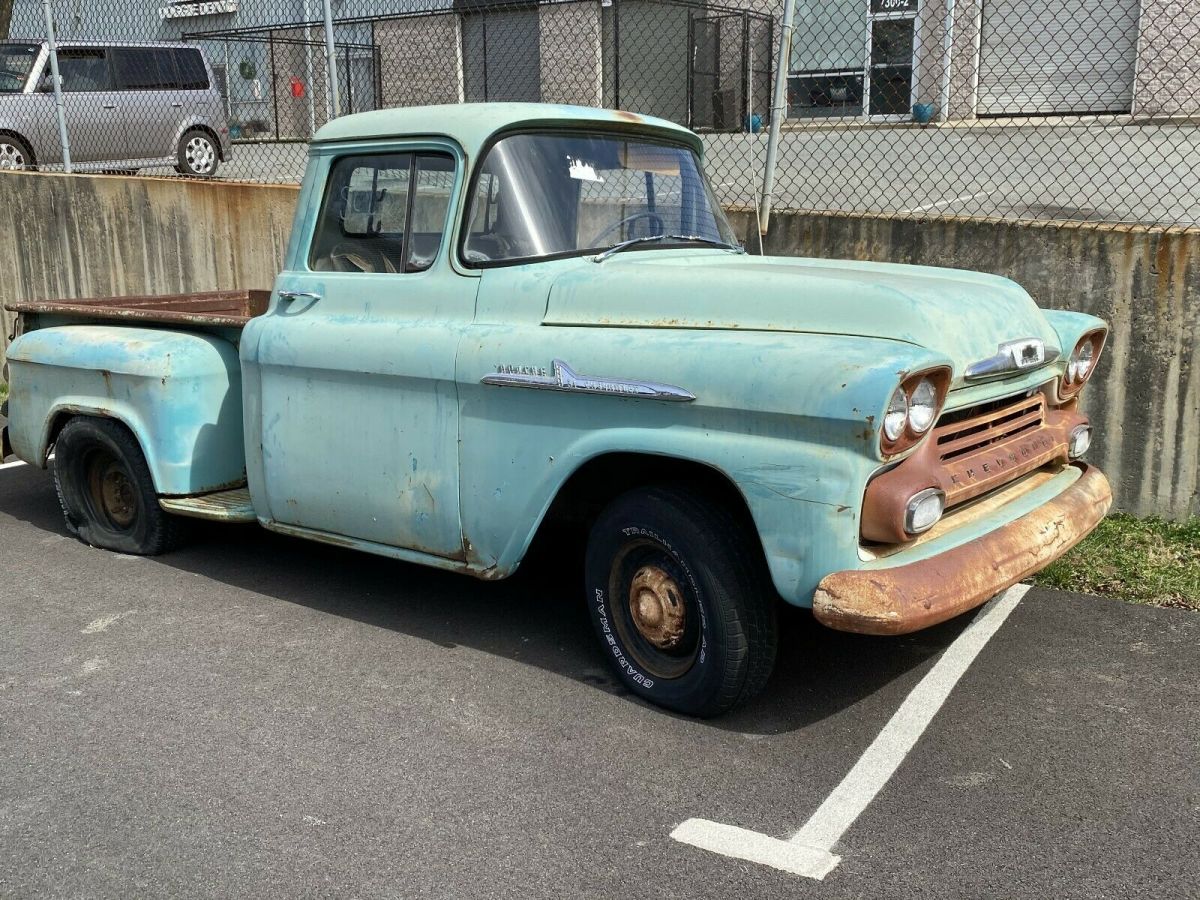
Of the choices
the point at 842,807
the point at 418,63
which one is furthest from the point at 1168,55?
the point at 842,807

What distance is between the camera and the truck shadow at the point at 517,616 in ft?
13.3

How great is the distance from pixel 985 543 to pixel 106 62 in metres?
12.5

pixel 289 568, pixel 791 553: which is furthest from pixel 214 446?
pixel 791 553

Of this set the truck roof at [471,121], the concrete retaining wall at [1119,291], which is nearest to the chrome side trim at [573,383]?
the truck roof at [471,121]

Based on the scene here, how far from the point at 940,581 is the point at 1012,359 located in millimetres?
813

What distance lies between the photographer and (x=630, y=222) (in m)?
4.48

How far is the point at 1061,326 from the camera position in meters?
4.36

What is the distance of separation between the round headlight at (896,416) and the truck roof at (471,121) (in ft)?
5.77

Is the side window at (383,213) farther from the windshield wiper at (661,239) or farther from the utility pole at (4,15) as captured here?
the utility pole at (4,15)

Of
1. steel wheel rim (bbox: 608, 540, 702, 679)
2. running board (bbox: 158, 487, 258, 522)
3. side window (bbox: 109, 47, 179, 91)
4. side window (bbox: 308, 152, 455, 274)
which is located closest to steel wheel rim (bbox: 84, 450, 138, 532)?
running board (bbox: 158, 487, 258, 522)

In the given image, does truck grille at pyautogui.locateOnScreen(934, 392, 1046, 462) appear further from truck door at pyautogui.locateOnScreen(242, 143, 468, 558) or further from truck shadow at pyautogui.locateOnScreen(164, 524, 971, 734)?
truck door at pyautogui.locateOnScreen(242, 143, 468, 558)

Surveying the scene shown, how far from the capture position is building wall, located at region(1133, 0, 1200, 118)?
11.8 m

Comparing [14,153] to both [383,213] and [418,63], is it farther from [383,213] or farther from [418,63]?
[383,213]

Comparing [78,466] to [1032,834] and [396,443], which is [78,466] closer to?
[396,443]
